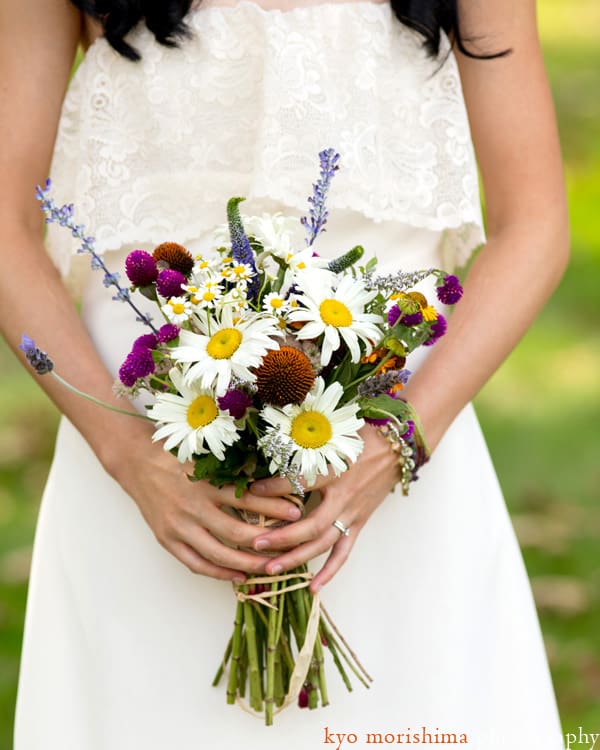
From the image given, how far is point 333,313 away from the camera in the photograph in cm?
169

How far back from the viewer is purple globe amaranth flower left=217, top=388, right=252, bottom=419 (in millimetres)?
1661

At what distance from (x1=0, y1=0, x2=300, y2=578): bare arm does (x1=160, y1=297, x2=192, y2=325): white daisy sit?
1.38 feet

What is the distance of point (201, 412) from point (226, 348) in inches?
5.1

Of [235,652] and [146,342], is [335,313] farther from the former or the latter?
[235,652]

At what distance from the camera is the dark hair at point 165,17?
2145mm

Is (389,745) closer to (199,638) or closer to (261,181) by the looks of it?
(199,638)

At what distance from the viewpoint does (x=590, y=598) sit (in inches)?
176

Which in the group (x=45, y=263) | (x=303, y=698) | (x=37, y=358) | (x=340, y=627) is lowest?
(x=303, y=698)

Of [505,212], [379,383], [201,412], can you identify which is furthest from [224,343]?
[505,212]

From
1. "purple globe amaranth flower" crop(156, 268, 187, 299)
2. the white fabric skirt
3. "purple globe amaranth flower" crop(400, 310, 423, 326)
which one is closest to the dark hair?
the white fabric skirt

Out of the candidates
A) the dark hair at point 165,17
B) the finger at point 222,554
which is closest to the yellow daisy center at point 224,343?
the finger at point 222,554

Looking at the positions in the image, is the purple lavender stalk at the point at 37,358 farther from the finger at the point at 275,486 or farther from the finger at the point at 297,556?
the finger at the point at 297,556

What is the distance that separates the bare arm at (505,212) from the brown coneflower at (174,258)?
57cm

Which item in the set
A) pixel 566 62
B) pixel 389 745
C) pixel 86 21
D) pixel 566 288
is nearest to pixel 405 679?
pixel 389 745
